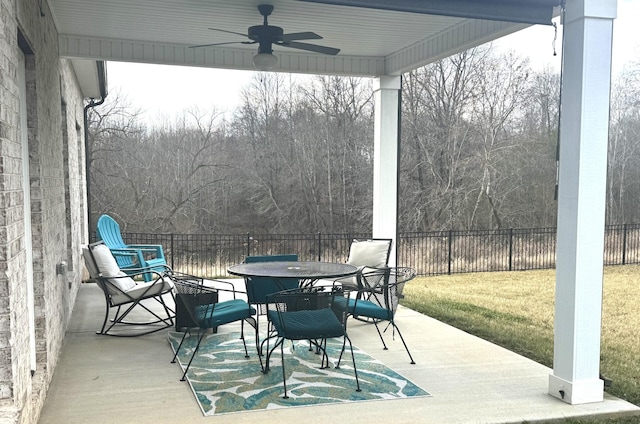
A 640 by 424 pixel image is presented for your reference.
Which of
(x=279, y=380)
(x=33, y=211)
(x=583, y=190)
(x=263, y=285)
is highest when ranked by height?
(x=583, y=190)

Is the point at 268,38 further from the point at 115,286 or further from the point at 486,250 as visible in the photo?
the point at 486,250

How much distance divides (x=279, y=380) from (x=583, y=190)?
2472 millimetres

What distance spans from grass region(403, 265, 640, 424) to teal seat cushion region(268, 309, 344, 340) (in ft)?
5.38

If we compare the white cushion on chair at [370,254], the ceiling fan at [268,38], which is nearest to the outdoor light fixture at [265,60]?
the ceiling fan at [268,38]

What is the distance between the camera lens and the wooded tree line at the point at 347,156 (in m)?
16.2

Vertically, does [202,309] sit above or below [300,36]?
below

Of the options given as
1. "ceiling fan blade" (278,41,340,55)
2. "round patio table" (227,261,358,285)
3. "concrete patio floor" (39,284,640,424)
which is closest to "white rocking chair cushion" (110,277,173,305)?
"concrete patio floor" (39,284,640,424)

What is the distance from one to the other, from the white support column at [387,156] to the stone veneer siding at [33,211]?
3741 mm

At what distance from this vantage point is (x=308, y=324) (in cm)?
424

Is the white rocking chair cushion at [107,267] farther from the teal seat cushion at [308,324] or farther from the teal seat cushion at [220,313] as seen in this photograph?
the teal seat cushion at [308,324]

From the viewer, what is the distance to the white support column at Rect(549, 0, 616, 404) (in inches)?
150

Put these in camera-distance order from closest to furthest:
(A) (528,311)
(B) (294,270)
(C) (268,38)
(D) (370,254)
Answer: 1. (B) (294,270)
2. (C) (268,38)
3. (D) (370,254)
4. (A) (528,311)

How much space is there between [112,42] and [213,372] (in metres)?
4.13

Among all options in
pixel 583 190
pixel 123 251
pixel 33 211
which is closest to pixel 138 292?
pixel 33 211
